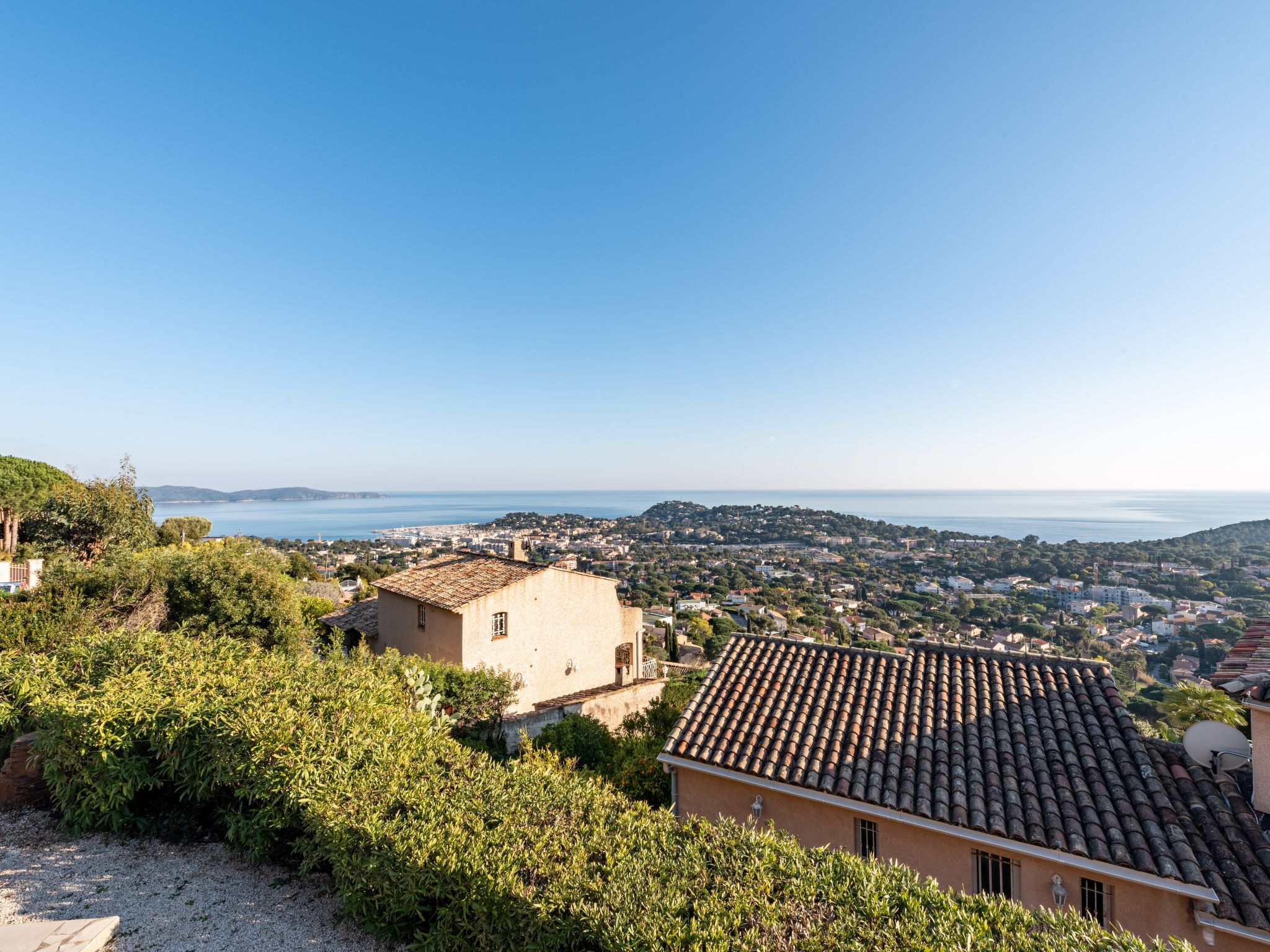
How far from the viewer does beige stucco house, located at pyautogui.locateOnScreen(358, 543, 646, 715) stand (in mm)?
14750

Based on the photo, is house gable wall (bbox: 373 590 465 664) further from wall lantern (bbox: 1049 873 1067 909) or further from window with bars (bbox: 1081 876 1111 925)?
window with bars (bbox: 1081 876 1111 925)

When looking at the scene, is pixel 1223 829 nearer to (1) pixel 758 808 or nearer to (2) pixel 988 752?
(2) pixel 988 752

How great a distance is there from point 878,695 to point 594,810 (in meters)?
6.07

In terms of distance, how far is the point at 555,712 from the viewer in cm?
1414

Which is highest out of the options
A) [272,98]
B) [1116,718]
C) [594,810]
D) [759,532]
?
[272,98]

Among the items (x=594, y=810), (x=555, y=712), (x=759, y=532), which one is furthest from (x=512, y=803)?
(x=759, y=532)

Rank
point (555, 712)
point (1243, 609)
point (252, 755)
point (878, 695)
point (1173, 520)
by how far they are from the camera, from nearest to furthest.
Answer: point (252, 755) < point (878, 695) < point (555, 712) < point (1243, 609) < point (1173, 520)

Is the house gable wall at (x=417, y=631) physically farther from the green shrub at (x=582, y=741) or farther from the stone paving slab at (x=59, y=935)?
the stone paving slab at (x=59, y=935)

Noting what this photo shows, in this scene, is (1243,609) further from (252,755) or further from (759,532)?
(759,532)

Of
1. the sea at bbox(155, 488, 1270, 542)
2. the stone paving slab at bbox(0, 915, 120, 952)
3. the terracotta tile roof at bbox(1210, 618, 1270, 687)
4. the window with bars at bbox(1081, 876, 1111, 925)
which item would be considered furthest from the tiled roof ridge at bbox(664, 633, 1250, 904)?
the sea at bbox(155, 488, 1270, 542)

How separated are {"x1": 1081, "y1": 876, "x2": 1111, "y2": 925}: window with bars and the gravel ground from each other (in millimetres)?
7429

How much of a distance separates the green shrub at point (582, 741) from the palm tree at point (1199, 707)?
1034 cm

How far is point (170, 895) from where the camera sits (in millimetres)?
5039

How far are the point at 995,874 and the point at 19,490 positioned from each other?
4199 centimetres
